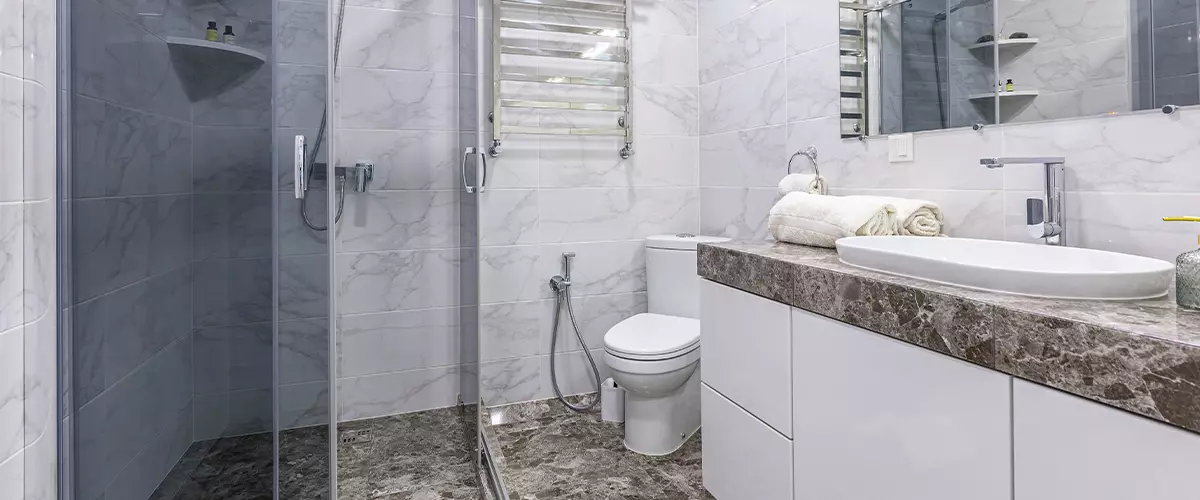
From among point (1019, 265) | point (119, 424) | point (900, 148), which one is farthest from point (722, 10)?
point (119, 424)

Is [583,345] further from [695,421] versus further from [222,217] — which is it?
[222,217]

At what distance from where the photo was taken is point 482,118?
228 centimetres

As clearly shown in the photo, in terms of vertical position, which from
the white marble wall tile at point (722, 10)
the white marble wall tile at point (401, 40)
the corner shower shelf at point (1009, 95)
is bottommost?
the corner shower shelf at point (1009, 95)

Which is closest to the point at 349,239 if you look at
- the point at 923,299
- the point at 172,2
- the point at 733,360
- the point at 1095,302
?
the point at 172,2

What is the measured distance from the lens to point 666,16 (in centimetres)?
279

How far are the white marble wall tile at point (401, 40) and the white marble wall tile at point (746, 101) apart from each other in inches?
46.2

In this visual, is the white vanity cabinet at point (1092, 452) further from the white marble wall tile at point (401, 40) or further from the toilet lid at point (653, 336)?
the white marble wall tile at point (401, 40)

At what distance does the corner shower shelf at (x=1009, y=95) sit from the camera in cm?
141

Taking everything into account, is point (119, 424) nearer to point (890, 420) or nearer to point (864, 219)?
point (890, 420)

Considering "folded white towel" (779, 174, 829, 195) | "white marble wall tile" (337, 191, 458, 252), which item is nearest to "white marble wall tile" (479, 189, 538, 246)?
"white marble wall tile" (337, 191, 458, 252)

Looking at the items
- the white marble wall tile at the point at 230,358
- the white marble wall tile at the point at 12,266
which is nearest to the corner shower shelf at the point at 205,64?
the white marble wall tile at the point at 12,266

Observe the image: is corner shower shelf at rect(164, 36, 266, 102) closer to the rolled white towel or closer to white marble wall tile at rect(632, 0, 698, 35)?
the rolled white towel

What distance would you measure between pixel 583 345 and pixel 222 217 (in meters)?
1.74

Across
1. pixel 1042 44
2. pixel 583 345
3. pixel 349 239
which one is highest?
pixel 1042 44
